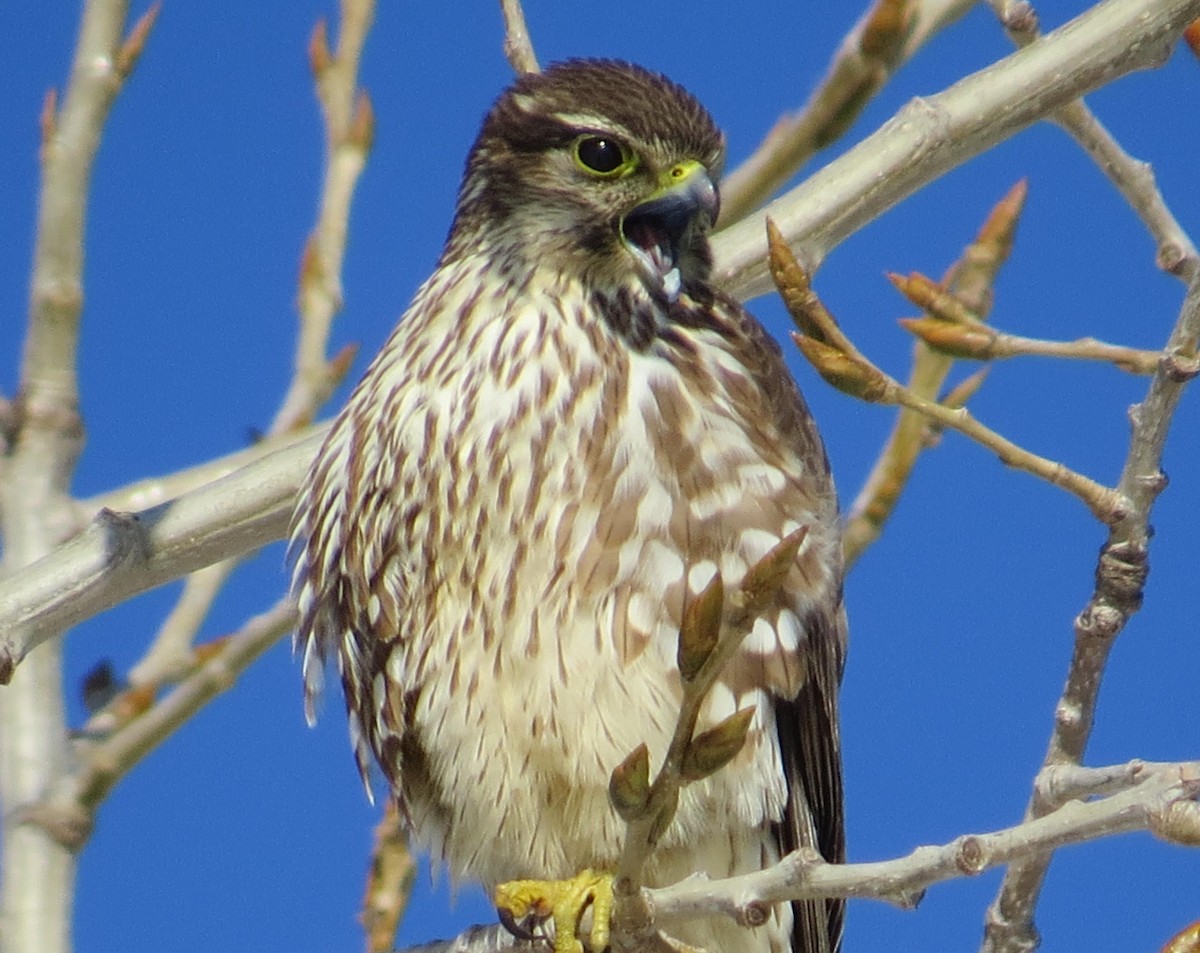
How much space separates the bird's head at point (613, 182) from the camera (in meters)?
3.66

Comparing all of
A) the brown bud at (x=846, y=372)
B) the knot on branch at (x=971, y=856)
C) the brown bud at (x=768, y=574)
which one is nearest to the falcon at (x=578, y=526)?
A: the brown bud at (x=846, y=372)

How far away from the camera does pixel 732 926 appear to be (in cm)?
373

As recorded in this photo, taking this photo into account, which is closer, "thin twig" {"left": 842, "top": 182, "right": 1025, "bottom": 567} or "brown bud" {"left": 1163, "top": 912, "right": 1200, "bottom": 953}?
"brown bud" {"left": 1163, "top": 912, "right": 1200, "bottom": 953}

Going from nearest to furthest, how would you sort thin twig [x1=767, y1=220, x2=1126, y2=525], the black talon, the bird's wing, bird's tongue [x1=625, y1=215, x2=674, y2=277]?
thin twig [x1=767, y1=220, x2=1126, y2=525], the black talon, the bird's wing, bird's tongue [x1=625, y1=215, x2=674, y2=277]

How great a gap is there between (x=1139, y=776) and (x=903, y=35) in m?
2.29

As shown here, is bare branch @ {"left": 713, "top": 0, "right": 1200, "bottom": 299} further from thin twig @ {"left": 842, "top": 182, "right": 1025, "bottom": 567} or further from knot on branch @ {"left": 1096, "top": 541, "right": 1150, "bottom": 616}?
knot on branch @ {"left": 1096, "top": 541, "right": 1150, "bottom": 616}

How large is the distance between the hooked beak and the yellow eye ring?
0.08 meters

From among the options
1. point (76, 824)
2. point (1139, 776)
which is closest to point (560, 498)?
point (76, 824)

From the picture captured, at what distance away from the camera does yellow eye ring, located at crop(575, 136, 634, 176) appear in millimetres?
3713

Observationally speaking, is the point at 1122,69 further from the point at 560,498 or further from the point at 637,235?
the point at 560,498

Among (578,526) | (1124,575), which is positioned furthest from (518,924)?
(1124,575)

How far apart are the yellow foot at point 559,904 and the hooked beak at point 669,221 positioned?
108cm

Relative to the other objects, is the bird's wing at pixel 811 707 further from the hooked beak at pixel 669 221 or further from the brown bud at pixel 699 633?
the brown bud at pixel 699 633

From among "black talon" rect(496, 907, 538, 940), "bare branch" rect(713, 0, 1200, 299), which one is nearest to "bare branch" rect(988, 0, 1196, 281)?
"bare branch" rect(713, 0, 1200, 299)
